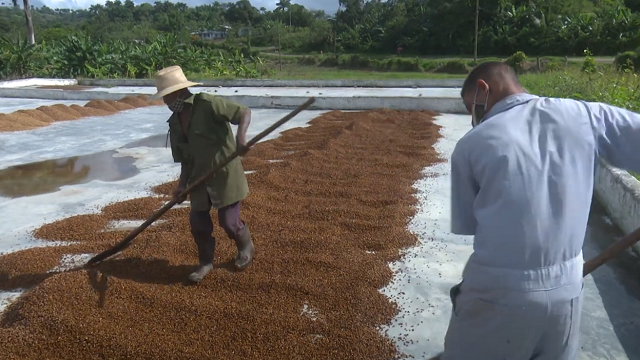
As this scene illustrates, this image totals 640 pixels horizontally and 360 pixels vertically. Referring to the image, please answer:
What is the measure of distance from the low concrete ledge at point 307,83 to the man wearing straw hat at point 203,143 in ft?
42.5

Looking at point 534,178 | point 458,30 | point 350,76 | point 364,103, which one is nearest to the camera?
point 534,178

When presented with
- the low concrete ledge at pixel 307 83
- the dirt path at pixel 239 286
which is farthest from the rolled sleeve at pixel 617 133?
the low concrete ledge at pixel 307 83

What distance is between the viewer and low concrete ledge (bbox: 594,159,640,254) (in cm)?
380

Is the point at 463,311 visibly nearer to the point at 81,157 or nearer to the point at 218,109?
the point at 218,109

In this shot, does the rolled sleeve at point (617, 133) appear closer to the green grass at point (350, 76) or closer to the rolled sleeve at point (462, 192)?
the rolled sleeve at point (462, 192)

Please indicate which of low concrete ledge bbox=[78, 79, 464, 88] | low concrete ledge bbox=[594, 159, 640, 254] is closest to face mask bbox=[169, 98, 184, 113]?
low concrete ledge bbox=[594, 159, 640, 254]

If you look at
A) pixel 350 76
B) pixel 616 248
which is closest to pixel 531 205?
pixel 616 248

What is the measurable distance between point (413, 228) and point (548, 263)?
270 centimetres

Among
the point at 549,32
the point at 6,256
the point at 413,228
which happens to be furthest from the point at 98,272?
the point at 549,32

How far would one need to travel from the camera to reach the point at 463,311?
165 cm

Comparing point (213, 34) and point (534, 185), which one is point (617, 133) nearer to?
point (534, 185)

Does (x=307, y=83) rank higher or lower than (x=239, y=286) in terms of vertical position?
higher

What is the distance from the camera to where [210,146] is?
10.3ft

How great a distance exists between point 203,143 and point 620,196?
322 cm
